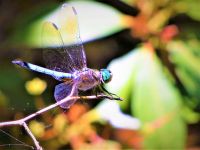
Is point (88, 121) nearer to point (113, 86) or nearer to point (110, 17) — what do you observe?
point (113, 86)

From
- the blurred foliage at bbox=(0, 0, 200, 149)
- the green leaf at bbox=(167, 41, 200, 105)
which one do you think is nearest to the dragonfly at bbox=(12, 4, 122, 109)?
the blurred foliage at bbox=(0, 0, 200, 149)

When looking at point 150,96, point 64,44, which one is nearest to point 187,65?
point 150,96

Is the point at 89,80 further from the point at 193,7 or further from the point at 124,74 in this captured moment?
the point at 193,7

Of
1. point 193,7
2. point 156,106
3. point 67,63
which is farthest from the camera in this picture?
point 193,7

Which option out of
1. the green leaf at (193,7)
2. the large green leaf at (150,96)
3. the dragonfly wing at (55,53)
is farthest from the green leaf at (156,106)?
the dragonfly wing at (55,53)

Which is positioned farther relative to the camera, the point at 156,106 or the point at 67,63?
the point at 156,106

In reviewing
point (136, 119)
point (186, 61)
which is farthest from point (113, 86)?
point (186, 61)

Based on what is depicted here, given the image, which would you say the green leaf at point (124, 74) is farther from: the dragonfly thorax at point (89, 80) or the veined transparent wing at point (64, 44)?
the dragonfly thorax at point (89, 80)
